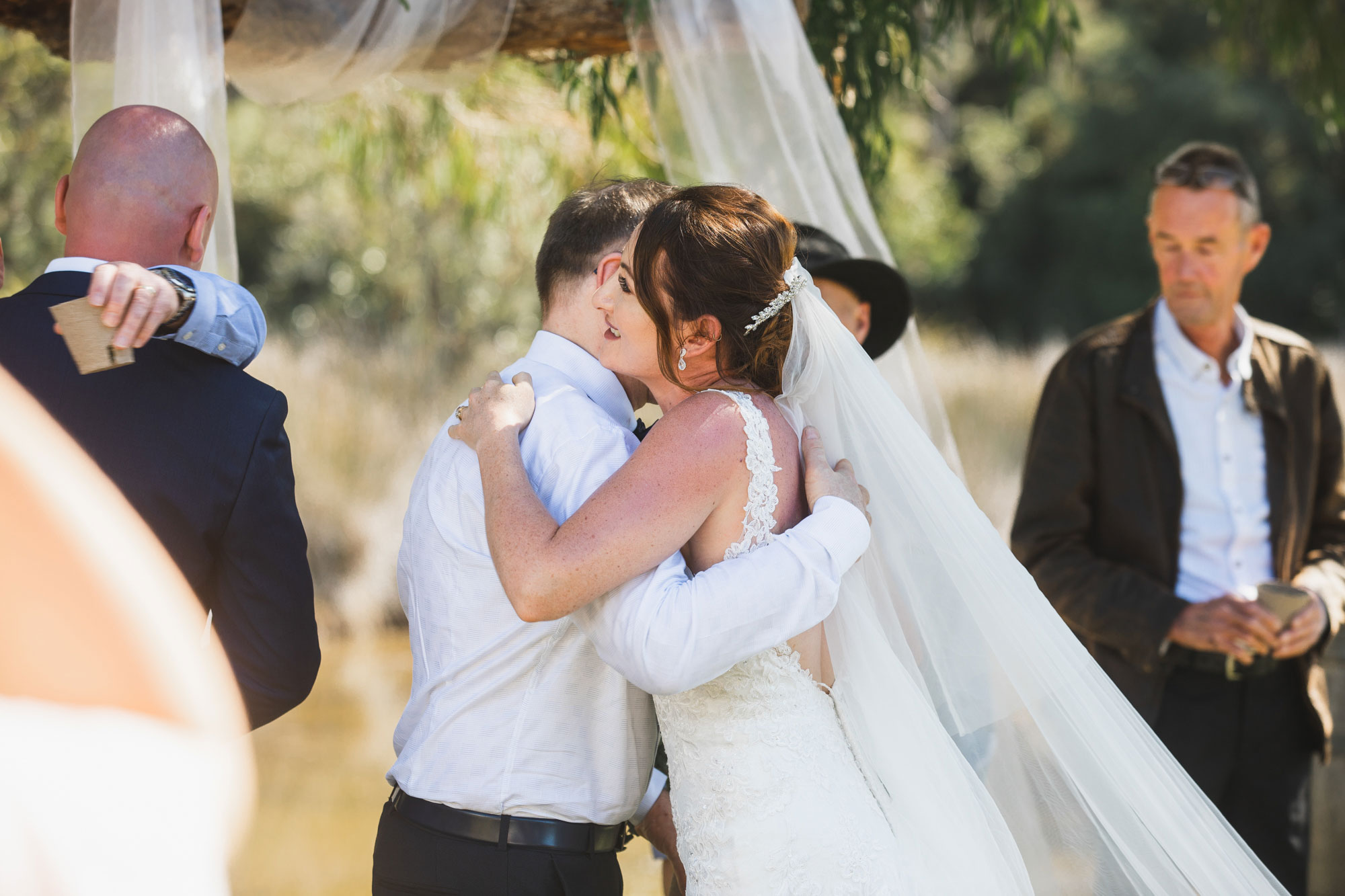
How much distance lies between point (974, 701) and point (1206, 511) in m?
1.49

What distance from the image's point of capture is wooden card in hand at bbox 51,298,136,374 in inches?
66.1

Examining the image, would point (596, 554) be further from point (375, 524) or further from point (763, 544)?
point (375, 524)

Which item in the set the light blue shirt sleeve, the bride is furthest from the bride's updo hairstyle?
the light blue shirt sleeve

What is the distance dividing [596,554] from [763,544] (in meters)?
0.28

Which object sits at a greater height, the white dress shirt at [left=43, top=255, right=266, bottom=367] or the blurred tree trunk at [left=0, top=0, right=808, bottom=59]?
the blurred tree trunk at [left=0, top=0, right=808, bottom=59]

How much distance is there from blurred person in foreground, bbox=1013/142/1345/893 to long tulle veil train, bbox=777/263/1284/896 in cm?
115

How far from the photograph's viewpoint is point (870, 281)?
301 cm

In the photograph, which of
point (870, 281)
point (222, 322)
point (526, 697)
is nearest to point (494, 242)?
point (870, 281)

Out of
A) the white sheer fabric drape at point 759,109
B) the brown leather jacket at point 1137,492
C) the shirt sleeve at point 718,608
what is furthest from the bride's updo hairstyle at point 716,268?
the brown leather jacket at point 1137,492

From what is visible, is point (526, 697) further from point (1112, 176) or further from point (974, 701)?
point (1112, 176)

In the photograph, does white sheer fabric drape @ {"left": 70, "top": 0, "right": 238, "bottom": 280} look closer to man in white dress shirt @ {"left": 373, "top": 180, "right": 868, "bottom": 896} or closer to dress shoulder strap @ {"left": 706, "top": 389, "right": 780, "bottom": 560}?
man in white dress shirt @ {"left": 373, "top": 180, "right": 868, "bottom": 896}

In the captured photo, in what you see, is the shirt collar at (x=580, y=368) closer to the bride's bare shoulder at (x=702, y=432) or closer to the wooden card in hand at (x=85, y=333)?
the bride's bare shoulder at (x=702, y=432)

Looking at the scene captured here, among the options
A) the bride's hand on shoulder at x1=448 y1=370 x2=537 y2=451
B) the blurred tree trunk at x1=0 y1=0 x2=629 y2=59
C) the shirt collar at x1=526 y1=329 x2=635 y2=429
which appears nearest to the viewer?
the bride's hand on shoulder at x1=448 y1=370 x2=537 y2=451

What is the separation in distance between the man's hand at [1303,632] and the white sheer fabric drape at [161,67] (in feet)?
8.88
